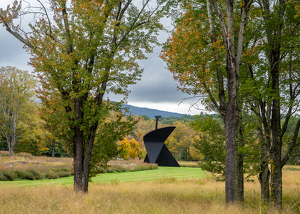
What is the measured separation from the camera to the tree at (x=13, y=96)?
1032 inches

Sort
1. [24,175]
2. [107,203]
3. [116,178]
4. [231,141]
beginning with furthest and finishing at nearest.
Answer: [116,178]
[24,175]
[231,141]
[107,203]

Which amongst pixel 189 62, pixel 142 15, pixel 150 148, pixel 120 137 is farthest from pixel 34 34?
pixel 150 148

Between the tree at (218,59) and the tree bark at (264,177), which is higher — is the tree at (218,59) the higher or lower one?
the higher one

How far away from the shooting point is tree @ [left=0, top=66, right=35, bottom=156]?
26.2 metres

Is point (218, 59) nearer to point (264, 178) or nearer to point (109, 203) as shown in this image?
point (109, 203)

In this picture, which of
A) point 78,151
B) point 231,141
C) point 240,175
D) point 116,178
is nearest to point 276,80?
point 231,141

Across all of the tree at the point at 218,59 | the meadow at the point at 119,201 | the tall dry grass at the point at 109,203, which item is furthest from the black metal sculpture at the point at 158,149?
the tree at the point at 218,59

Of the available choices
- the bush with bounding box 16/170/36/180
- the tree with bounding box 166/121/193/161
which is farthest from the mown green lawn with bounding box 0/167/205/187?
the tree with bounding box 166/121/193/161

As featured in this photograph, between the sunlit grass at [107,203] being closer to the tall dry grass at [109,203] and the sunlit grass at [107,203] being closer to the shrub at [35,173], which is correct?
the tall dry grass at [109,203]

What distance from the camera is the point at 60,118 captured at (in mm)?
7711

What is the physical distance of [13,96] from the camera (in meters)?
26.9

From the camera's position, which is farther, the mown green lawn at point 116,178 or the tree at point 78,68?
the mown green lawn at point 116,178

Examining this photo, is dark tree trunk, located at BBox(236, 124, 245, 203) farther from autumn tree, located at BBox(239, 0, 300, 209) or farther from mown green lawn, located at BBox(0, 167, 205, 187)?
mown green lawn, located at BBox(0, 167, 205, 187)

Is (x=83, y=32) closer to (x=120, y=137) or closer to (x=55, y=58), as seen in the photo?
(x=55, y=58)
